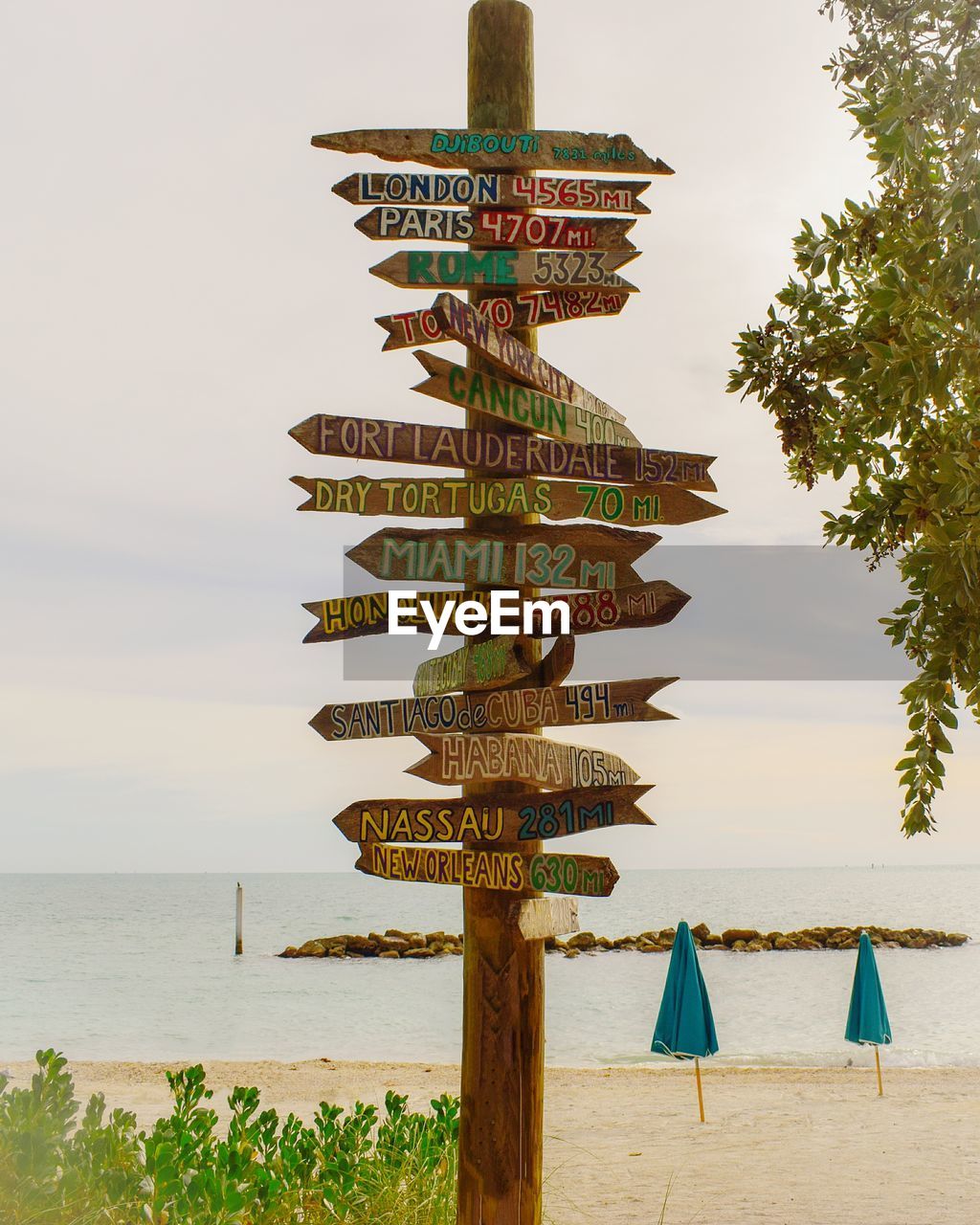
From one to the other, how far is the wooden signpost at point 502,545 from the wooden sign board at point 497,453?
0.03 feet

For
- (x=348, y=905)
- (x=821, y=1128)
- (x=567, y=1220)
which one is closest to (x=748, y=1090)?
(x=821, y=1128)

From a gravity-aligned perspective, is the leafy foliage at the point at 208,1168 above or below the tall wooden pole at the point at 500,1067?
below

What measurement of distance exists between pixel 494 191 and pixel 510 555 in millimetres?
1887

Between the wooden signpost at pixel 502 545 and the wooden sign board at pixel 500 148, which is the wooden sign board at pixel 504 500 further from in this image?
the wooden sign board at pixel 500 148

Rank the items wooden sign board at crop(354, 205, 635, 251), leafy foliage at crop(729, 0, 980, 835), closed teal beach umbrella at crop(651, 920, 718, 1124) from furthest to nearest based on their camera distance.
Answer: closed teal beach umbrella at crop(651, 920, 718, 1124) → wooden sign board at crop(354, 205, 635, 251) → leafy foliage at crop(729, 0, 980, 835)

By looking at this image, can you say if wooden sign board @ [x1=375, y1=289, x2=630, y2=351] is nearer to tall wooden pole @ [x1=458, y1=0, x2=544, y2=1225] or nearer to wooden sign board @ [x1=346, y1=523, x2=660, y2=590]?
wooden sign board @ [x1=346, y1=523, x2=660, y2=590]

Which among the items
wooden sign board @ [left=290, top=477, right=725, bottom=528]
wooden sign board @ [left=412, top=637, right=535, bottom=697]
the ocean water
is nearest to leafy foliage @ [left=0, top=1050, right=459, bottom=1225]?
wooden sign board @ [left=412, top=637, right=535, bottom=697]

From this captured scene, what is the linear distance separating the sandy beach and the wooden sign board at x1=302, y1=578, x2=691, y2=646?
15.1ft

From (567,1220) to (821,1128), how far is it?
5.10 metres

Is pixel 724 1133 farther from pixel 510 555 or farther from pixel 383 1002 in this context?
pixel 383 1002

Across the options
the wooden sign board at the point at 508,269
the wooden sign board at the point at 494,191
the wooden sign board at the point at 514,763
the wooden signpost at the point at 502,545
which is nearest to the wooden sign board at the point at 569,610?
the wooden signpost at the point at 502,545

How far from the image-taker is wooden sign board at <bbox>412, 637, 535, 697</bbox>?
17.1ft

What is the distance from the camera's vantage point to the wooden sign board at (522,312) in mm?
5395

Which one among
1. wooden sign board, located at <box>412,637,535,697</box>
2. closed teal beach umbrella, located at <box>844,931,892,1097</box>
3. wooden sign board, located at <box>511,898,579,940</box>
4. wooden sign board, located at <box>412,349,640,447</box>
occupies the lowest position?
closed teal beach umbrella, located at <box>844,931,892,1097</box>
